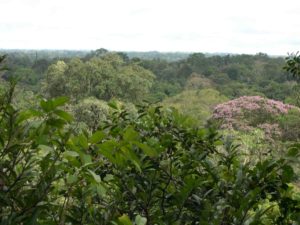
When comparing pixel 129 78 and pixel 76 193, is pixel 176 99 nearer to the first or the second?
pixel 129 78

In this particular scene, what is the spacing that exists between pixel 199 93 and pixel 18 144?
3036 centimetres

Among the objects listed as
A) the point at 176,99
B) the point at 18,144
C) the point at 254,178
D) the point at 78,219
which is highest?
the point at 18,144

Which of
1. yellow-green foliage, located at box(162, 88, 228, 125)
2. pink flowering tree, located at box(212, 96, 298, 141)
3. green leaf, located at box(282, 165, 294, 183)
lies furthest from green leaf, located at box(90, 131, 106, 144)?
yellow-green foliage, located at box(162, 88, 228, 125)

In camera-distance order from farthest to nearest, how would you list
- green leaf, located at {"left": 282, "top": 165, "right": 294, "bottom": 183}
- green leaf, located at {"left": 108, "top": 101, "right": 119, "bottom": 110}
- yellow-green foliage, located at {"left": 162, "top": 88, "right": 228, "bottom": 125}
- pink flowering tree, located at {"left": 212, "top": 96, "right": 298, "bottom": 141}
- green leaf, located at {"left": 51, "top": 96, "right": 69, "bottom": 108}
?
yellow-green foliage, located at {"left": 162, "top": 88, "right": 228, "bottom": 125} < pink flowering tree, located at {"left": 212, "top": 96, "right": 298, "bottom": 141} < green leaf, located at {"left": 108, "top": 101, "right": 119, "bottom": 110} < green leaf, located at {"left": 282, "top": 165, "right": 294, "bottom": 183} < green leaf, located at {"left": 51, "top": 96, "right": 69, "bottom": 108}

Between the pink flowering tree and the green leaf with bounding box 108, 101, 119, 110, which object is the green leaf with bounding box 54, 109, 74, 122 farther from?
the pink flowering tree

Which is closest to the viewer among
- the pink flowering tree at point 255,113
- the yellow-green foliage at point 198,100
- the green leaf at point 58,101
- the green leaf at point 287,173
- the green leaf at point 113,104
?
the green leaf at point 58,101

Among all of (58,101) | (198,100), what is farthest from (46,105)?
(198,100)

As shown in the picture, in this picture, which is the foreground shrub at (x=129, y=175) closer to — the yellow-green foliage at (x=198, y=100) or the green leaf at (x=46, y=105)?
the green leaf at (x=46, y=105)

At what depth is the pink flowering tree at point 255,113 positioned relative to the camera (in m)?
15.5

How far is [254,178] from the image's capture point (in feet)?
3.91

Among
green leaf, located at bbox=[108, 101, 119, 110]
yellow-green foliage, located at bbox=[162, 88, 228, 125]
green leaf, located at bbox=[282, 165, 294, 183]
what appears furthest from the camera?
yellow-green foliage, located at bbox=[162, 88, 228, 125]

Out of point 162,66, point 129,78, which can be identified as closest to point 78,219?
point 129,78

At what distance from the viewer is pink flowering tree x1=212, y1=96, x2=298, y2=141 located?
51.0 feet

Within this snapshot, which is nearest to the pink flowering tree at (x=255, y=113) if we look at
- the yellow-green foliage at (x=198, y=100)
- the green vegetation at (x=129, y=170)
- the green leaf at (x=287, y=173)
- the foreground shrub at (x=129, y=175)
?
the yellow-green foliage at (x=198, y=100)
